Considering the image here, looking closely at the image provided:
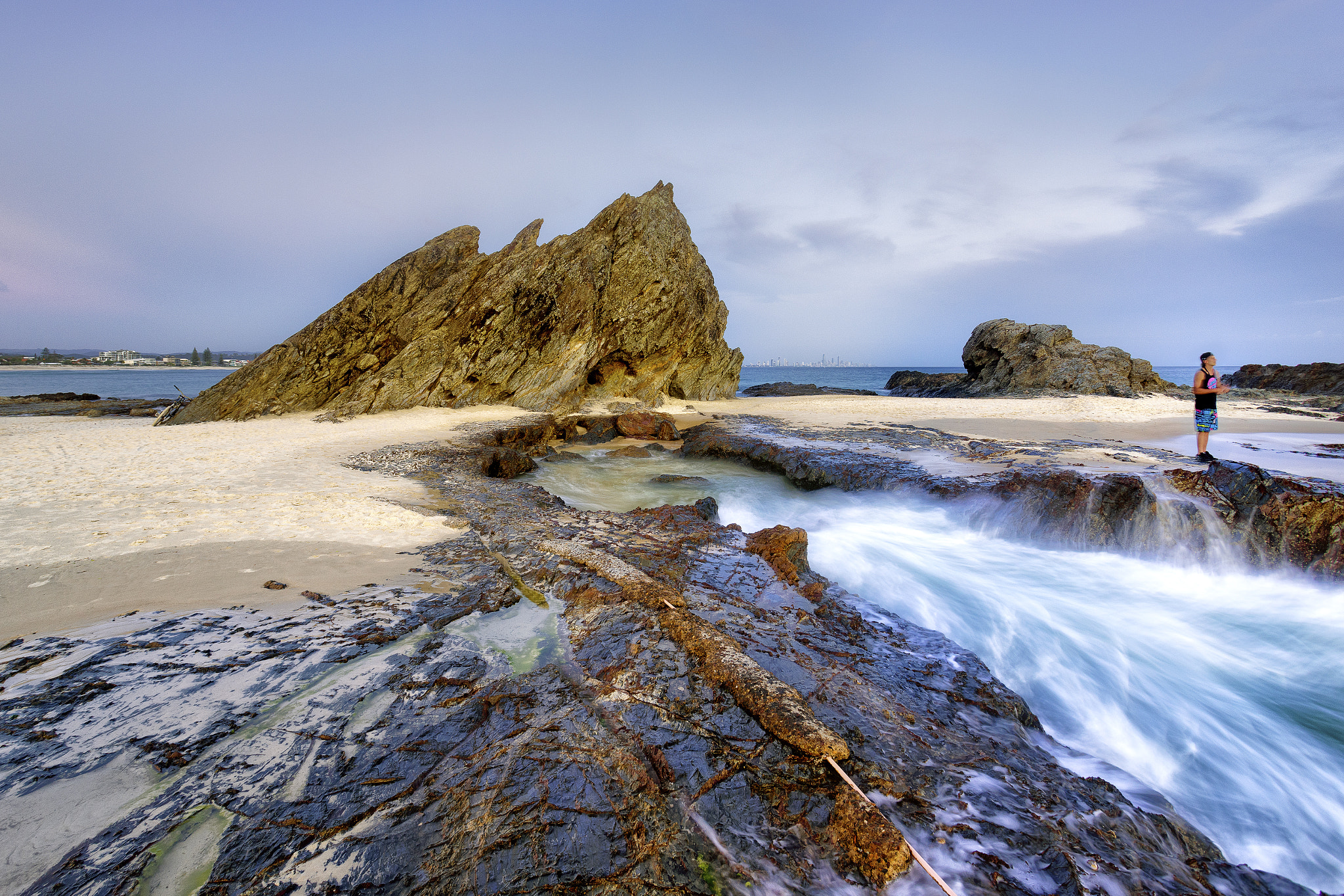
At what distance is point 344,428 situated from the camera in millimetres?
12047

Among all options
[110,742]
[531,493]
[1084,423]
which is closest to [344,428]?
[531,493]

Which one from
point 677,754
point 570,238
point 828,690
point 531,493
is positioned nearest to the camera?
point 677,754

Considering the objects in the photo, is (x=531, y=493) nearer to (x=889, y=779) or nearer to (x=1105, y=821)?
(x=889, y=779)

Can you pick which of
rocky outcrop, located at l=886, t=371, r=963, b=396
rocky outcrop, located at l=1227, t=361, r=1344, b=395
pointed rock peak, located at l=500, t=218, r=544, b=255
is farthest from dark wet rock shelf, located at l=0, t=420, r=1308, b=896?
rocky outcrop, located at l=1227, t=361, r=1344, b=395

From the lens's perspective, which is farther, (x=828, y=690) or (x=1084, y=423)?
(x=1084, y=423)

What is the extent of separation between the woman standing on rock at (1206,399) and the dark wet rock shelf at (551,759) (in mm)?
7987

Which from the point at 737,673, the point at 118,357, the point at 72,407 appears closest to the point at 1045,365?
the point at 737,673

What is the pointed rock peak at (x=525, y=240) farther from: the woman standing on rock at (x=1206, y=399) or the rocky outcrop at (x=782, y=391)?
the rocky outcrop at (x=782, y=391)

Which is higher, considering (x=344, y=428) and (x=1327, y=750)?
(x=344, y=428)

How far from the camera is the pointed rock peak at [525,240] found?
17031 mm

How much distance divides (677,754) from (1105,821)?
1999 millimetres

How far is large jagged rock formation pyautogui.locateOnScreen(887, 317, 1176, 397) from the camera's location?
2653 centimetres

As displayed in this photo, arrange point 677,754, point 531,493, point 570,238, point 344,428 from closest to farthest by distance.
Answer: point 677,754 < point 531,493 < point 344,428 < point 570,238

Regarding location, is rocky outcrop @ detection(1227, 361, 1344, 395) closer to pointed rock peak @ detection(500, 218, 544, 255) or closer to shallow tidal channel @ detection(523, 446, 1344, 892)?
shallow tidal channel @ detection(523, 446, 1344, 892)
